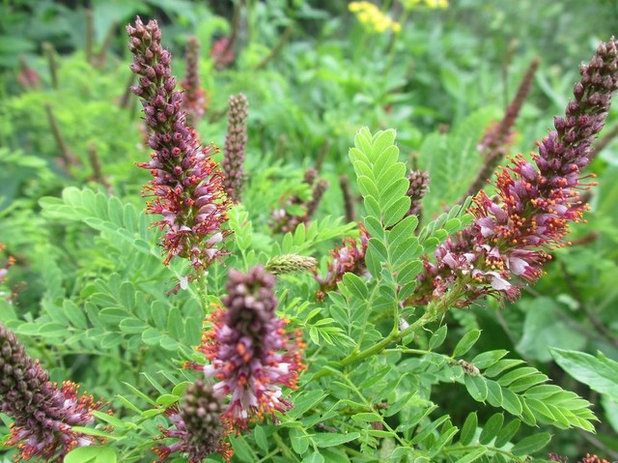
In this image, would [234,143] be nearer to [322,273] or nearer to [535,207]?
[322,273]

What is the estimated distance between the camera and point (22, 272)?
79.7 inches

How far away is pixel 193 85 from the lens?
1.87 m

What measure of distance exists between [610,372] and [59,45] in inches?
189

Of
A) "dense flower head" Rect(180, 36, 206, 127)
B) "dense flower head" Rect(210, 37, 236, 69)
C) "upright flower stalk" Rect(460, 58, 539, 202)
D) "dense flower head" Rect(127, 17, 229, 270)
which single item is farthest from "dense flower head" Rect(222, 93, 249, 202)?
"dense flower head" Rect(210, 37, 236, 69)

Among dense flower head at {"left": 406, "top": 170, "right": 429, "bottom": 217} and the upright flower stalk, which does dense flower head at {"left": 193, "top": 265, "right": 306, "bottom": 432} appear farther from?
the upright flower stalk

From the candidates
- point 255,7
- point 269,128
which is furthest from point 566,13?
point 269,128

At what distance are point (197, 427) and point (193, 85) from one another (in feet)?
4.50

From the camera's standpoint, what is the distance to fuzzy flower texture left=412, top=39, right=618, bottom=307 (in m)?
0.86

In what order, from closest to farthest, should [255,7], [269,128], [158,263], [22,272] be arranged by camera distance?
[158,263] < [22,272] < [269,128] < [255,7]

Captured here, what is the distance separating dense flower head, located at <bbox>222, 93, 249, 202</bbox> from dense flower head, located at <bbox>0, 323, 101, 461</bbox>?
54 cm

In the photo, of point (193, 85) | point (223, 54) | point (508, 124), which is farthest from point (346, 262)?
point (223, 54)

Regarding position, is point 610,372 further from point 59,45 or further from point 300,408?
point 59,45

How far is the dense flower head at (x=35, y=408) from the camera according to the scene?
821 mm

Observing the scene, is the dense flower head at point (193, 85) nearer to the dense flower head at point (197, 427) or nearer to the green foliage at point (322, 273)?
the green foliage at point (322, 273)
